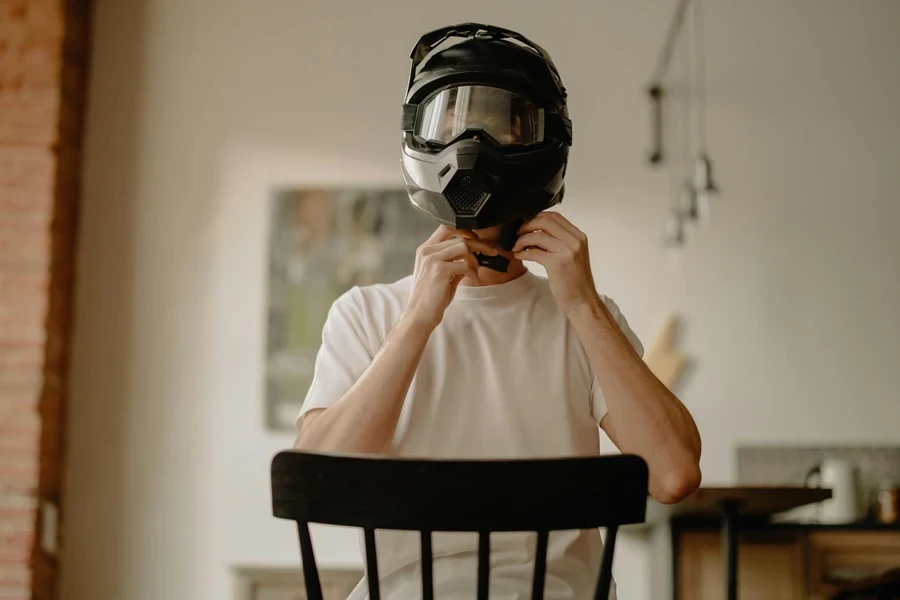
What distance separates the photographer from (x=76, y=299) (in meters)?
4.25

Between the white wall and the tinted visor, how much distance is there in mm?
2521

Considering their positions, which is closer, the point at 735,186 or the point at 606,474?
the point at 606,474

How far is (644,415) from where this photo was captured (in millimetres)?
1372

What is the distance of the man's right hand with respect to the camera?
1399mm

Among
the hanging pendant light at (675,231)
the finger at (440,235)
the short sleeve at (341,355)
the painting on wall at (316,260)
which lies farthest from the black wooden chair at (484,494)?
the painting on wall at (316,260)

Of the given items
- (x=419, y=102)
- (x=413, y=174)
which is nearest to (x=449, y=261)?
(x=413, y=174)

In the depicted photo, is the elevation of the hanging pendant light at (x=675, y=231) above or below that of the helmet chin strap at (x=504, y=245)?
above

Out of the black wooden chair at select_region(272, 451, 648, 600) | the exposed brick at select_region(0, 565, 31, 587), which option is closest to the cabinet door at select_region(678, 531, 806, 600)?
the black wooden chair at select_region(272, 451, 648, 600)

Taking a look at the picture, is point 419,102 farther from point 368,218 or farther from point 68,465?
point 68,465

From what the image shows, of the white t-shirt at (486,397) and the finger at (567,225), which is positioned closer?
the white t-shirt at (486,397)

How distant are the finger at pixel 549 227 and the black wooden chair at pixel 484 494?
1.74ft

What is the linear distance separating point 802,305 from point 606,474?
321 centimetres

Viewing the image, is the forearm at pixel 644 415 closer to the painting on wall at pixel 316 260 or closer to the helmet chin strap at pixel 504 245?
the helmet chin strap at pixel 504 245

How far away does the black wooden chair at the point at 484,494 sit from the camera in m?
0.96
